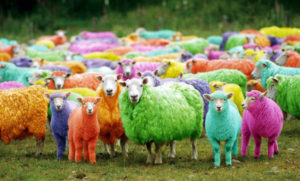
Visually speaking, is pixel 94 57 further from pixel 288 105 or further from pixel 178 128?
pixel 178 128

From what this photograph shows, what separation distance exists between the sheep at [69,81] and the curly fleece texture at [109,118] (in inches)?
139

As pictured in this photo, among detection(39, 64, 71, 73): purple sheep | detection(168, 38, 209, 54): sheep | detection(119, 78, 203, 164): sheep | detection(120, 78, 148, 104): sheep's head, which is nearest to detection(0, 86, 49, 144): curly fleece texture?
detection(119, 78, 203, 164): sheep

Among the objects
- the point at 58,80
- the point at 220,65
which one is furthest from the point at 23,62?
the point at 220,65

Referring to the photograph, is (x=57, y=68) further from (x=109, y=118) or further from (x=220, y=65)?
(x=109, y=118)

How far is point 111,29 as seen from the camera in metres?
34.0

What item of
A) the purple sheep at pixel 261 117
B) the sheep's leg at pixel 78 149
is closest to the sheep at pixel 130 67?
the sheep's leg at pixel 78 149

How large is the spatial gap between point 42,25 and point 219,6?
1164 cm

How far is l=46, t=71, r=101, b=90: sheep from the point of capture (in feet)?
41.3

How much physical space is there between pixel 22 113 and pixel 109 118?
162 centimetres

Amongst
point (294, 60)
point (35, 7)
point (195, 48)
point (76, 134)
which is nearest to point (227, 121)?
point (76, 134)

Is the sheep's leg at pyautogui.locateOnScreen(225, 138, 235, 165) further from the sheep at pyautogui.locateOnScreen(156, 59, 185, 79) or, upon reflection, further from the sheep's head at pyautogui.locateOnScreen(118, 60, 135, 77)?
the sheep at pyautogui.locateOnScreen(156, 59, 185, 79)

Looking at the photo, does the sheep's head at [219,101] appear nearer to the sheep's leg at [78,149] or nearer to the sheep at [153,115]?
the sheep at [153,115]

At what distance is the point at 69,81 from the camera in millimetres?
13016

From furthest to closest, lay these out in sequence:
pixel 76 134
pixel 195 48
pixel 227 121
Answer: pixel 195 48 → pixel 76 134 → pixel 227 121
